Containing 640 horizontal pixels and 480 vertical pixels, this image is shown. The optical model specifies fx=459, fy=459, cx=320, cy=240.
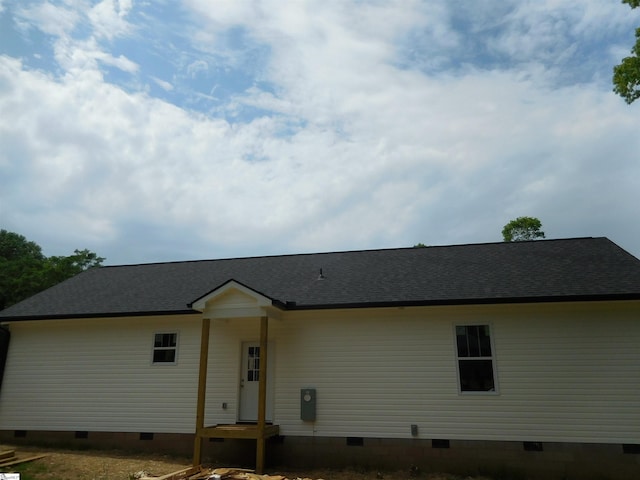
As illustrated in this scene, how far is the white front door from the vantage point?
453 inches

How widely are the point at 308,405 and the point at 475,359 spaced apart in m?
4.04

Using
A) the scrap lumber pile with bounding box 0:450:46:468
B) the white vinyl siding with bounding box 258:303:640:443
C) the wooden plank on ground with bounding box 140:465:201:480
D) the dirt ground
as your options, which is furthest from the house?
the scrap lumber pile with bounding box 0:450:46:468

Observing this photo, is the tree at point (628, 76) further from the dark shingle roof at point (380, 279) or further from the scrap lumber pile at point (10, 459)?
the scrap lumber pile at point (10, 459)

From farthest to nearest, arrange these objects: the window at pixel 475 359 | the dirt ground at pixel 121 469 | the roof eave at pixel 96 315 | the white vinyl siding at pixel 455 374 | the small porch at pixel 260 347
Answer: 1. the roof eave at pixel 96 315
2. the window at pixel 475 359
3. the small porch at pixel 260 347
4. the white vinyl siding at pixel 455 374
5. the dirt ground at pixel 121 469

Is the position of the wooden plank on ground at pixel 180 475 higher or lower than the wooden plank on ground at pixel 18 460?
higher

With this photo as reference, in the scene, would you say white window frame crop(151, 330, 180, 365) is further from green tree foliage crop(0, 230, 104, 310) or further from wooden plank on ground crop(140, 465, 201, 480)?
green tree foliage crop(0, 230, 104, 310)

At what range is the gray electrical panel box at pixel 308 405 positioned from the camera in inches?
428

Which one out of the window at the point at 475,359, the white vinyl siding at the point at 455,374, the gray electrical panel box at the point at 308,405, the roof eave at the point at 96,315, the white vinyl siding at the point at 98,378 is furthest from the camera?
the roof eave at the point at 96,315

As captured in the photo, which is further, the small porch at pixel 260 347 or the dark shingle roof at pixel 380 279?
the dark shingle roof at pixel 380 279

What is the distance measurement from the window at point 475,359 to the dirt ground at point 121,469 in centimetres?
192

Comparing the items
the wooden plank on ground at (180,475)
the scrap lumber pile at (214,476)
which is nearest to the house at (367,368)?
the wooden plank on ground at (180,475)

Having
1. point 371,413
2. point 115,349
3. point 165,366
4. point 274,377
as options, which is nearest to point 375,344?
point 371,413

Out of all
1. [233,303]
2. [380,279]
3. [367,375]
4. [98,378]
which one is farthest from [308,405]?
[98,378]

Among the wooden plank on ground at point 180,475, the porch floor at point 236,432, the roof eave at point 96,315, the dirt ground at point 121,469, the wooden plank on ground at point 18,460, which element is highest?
the roof eave at point 96,315
